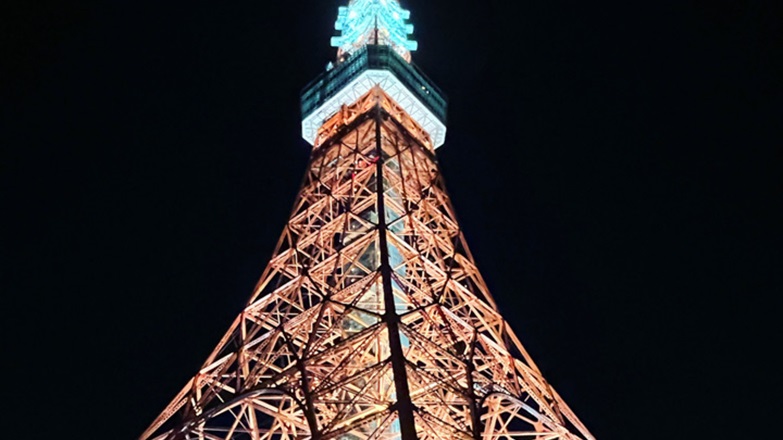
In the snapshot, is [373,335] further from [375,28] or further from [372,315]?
[375,28]

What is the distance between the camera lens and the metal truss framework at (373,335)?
466 inches

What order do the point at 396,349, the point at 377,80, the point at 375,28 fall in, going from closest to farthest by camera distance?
the point at 396,349 < the point at 377,80 < the point at 375,28

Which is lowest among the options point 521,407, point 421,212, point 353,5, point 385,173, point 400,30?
point 521,407

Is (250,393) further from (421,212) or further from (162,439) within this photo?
(421,212)

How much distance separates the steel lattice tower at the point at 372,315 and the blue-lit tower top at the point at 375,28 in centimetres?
57

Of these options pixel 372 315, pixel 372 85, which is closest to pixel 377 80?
pixel 372 85

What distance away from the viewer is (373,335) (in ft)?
40.1

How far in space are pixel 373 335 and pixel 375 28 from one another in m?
14.7

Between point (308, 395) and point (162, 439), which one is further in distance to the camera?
point (162, 439)

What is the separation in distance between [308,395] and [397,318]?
5.42 ft

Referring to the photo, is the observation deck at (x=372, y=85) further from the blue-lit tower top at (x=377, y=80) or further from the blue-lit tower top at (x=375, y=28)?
the blue-lit tower top at (x=375, y=28)

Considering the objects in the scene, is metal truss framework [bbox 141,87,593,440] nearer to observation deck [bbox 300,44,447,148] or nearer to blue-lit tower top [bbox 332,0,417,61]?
observation deck [bbox 300,44,447,148]

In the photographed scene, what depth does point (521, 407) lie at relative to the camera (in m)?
12.8

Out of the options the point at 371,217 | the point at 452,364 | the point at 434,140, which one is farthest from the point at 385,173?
the point at 452,364
